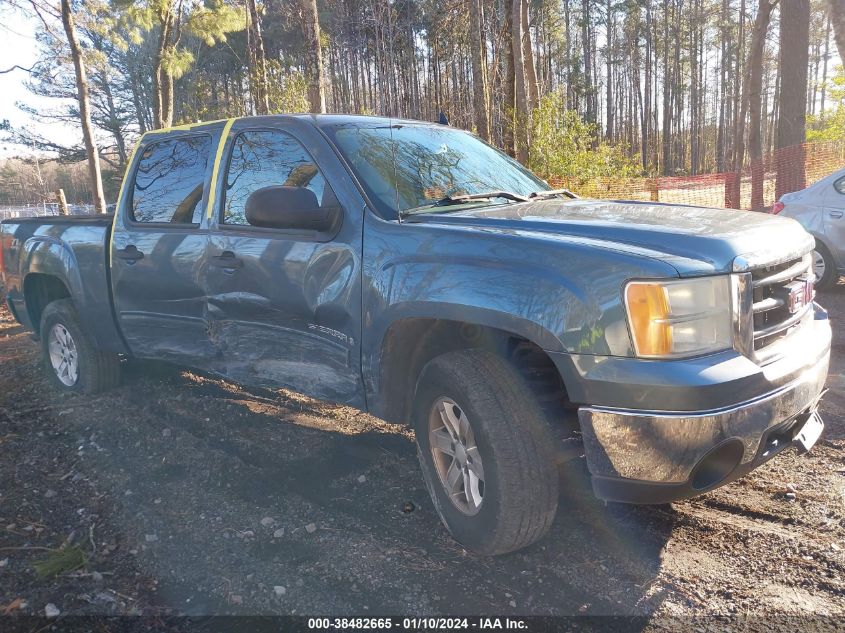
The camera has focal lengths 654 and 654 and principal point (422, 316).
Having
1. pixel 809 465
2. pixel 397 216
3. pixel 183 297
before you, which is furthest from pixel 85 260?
pixel 809 465

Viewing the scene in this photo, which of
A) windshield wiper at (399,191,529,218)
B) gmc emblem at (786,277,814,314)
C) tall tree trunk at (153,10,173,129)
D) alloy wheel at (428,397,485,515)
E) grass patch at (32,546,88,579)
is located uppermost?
tall tree trunk at (153,10,173,129)

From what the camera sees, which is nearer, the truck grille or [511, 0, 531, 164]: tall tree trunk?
the truck grille

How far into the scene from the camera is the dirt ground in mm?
2574

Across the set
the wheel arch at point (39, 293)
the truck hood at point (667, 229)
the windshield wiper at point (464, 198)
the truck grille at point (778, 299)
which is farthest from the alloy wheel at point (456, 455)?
the wheel arch at point (39, 293)

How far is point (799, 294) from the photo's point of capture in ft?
9.25

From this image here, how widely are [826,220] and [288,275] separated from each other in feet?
22.9

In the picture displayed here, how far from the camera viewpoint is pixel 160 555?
296 cm

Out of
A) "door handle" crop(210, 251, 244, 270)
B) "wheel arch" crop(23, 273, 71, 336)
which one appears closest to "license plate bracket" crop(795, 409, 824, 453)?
"door handle" crop(210, 251, 244, 270)

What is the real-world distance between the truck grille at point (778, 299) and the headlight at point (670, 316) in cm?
27

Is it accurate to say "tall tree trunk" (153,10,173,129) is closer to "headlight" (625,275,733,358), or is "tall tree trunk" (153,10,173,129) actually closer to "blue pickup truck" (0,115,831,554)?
"blue pickup truck" (0,115,831,554)

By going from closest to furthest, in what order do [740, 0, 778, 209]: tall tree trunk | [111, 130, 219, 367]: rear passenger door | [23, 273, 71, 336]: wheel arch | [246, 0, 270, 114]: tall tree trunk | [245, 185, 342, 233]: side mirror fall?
[245, 185, 342, 233]: side mirror
[111, 130, 219, 367]: rear passenger door
[23, 273, 71, 336]: wheel arch
[246, 0, 270, 114]: tall tree trunk
[740, 0, 778, 209]: tall tree trunk

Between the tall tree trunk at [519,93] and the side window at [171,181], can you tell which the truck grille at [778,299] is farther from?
the tall tree trunk at [519,93]

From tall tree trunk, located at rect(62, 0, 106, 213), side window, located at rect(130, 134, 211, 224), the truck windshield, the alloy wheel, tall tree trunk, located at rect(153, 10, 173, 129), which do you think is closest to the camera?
the alloy wheel

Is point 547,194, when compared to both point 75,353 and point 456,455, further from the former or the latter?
point 75,353
